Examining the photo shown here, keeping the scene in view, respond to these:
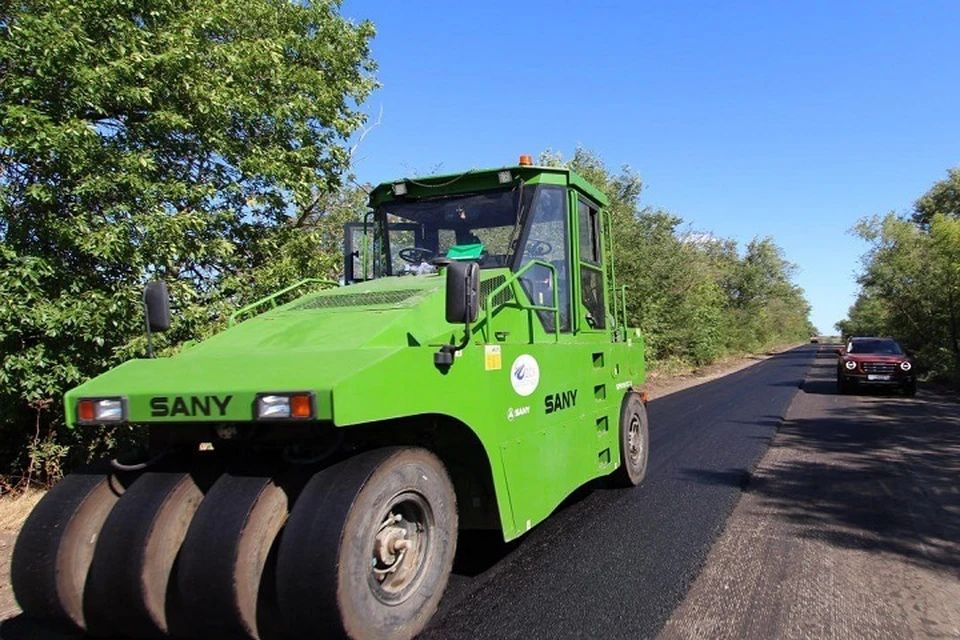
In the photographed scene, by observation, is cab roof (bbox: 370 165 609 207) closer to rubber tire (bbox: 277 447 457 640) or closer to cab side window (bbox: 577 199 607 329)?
cab side window (bbox: 577 199 607 329)

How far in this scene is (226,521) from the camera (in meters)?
2.86

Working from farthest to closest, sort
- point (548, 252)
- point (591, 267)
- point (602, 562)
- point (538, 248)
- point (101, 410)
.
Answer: point (591, 267)
point (548, 252)
point (538, 248)
point (602, 562)
point (101, 410)

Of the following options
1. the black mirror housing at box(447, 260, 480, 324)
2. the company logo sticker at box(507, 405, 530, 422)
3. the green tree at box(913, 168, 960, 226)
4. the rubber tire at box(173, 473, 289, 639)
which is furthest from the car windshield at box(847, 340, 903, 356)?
the green tree at box(913, 168, 960, 226)

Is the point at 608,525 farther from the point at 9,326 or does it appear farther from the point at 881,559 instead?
the point at 9,326

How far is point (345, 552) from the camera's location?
2.77 m

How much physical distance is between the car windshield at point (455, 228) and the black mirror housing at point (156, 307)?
2.00m

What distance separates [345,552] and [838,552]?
373 centimetres

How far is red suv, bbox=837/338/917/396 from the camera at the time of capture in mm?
17094

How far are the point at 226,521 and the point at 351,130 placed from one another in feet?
24.4

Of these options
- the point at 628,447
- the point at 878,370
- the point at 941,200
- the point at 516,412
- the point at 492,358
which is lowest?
the point at 628,447

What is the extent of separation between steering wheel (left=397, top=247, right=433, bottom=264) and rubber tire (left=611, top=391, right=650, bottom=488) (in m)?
2.54

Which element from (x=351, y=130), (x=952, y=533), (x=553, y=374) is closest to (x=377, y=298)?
(x=553, y=374)

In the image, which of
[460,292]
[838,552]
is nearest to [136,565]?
[460,292]

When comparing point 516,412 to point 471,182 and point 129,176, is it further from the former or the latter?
point 129,176
